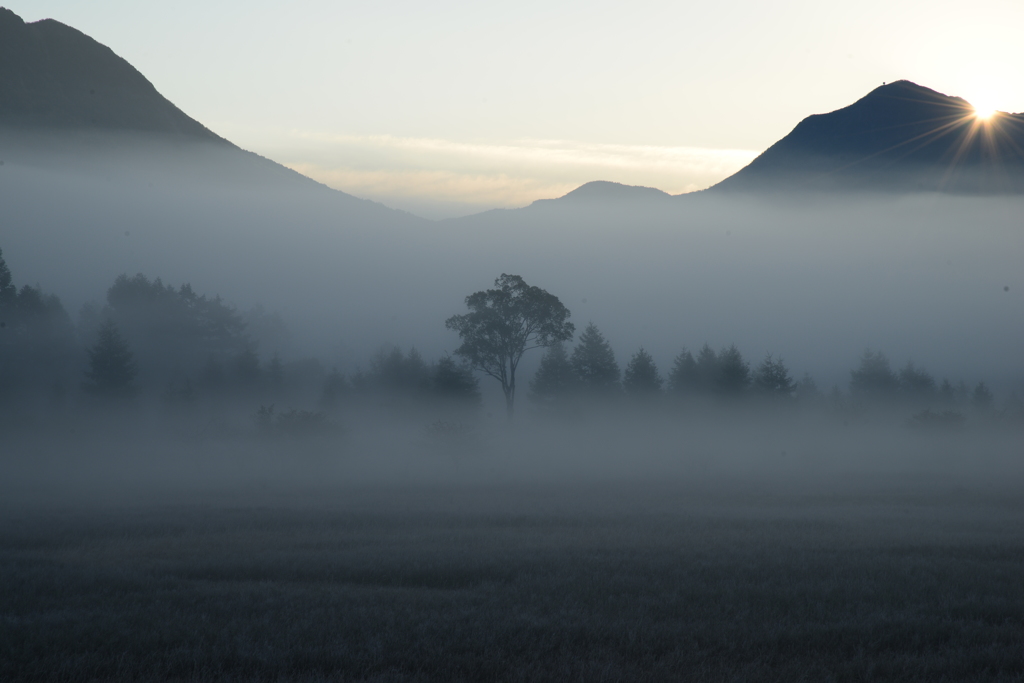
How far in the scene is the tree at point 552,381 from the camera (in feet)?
226

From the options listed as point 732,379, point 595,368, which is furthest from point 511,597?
point 595,368

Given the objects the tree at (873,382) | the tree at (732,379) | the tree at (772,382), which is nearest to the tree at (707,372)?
the tree at (732,379)

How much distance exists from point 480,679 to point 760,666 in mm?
4076

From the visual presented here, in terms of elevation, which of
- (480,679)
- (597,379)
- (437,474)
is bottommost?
(437,474)

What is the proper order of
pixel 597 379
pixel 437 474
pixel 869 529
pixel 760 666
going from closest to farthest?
pixel 760 666
pixel 869 529
pixel 437 474
pixel 597 379

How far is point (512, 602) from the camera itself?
44.9ft

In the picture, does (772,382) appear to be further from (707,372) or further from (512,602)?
(512,602)

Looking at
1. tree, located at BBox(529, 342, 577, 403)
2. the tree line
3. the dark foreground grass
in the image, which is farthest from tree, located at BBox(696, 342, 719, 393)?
the dark foreground grass

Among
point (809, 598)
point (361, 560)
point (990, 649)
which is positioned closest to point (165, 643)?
point (361, 560)

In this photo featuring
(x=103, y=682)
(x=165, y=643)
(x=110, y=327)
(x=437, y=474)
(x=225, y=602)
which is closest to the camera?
(x=103, y=682)

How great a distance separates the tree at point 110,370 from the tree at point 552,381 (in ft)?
120

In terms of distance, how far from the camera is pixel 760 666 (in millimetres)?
10312

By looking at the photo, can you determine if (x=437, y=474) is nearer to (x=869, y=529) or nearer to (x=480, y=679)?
(x=869, y=529)

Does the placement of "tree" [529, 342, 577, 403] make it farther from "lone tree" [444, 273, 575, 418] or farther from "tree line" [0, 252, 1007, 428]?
"lone tree" [444, 273, 575, 418]
